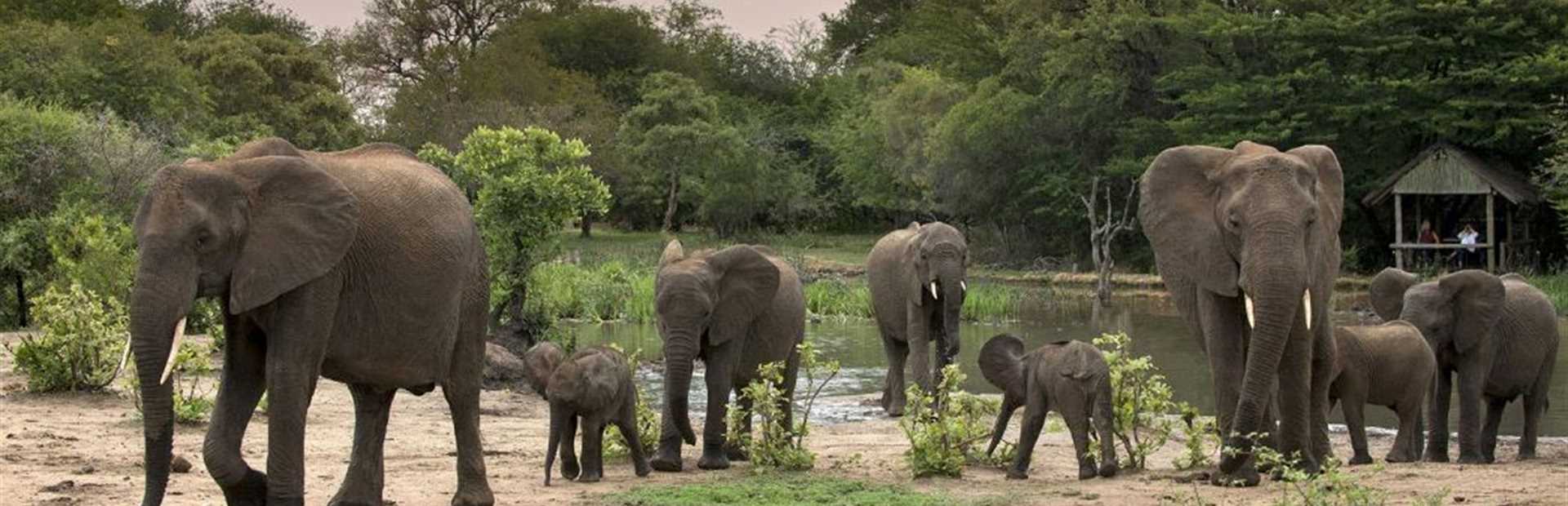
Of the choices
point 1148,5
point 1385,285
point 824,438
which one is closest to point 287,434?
point 824,438

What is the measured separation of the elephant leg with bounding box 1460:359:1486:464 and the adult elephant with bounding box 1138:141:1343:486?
2605 mm

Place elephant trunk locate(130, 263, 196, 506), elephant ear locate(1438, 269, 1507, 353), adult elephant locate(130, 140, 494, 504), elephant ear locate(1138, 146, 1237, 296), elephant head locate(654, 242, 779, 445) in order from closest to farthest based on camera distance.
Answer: elephant trunk locate(130, 263, 196, 506), adult elephant locate(130, 140, 494, 504), elephant ear locate(1138, 146, 1237, 296), elephant head locate(654, 242, 779, 445), elephant ear locate(1438, 269, 1507, 353)

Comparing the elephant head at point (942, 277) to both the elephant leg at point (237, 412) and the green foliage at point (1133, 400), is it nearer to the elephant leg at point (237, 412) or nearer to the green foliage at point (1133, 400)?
the green foliage at point (1133, 400)

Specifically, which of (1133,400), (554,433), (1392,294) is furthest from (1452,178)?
(554,433)

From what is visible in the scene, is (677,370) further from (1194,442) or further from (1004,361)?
(1194,442)

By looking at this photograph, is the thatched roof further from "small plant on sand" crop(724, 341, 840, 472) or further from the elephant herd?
"small plant on sand" crop(724, 341, 840, 472)

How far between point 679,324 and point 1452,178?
1318 inches

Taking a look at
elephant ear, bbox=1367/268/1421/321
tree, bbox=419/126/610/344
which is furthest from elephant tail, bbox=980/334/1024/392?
tree, bbox=419/126/610/344

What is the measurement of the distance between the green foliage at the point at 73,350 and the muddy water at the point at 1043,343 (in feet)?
13.2

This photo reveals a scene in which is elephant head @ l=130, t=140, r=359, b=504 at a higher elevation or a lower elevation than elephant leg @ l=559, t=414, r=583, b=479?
higher

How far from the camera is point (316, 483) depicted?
11734 mm

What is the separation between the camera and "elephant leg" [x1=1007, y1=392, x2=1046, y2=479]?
12844mm

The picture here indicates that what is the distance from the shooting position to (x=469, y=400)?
35.0 ft

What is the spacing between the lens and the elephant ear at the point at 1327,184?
38.8 feet
